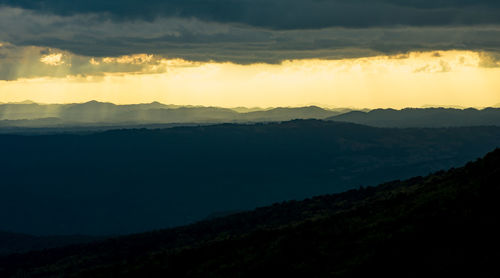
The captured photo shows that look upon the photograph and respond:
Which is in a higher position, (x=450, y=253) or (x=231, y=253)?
(x=450, y=253)

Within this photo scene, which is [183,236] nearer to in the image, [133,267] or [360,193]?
[360,193]

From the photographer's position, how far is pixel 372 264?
1553 inches

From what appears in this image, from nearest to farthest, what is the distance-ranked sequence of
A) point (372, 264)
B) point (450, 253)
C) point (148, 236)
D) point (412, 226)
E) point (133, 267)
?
point (450, 253) → point (372, 264) → point (412, 226) → point (133, 267) → point (148, 236)

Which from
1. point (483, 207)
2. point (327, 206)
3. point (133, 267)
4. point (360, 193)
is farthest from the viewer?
point (360, 193)

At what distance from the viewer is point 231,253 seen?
58.5m

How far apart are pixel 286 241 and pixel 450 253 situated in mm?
20956

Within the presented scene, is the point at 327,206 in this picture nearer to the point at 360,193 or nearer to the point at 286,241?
the point at 360,193

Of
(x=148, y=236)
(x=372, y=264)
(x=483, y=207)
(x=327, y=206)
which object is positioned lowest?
(x=148, y=236)

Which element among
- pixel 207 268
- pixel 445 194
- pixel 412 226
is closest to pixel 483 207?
pixel 412 226

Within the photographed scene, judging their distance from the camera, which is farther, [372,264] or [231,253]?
[231,253]

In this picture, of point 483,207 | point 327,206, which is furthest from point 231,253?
point 327,206

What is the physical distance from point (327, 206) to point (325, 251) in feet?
213

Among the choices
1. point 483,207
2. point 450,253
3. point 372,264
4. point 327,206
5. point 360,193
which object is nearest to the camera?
point 450,253

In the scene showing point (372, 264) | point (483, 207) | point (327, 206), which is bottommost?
point (327, 206)
